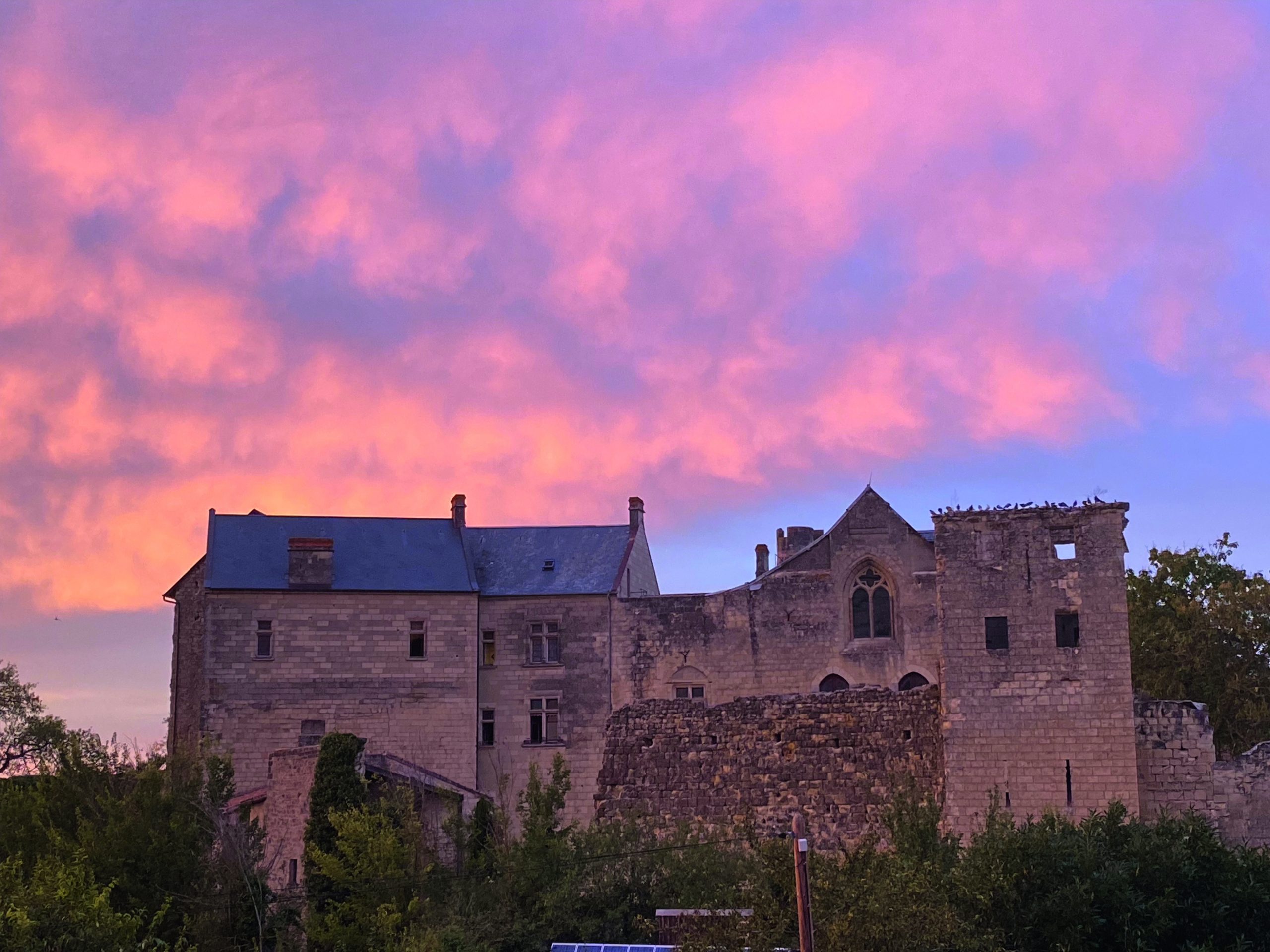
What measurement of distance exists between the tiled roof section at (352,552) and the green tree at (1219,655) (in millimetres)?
18904

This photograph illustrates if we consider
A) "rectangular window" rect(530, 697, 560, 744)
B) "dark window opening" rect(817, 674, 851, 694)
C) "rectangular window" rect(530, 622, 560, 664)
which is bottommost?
"rectangular window" rect(530, 697, 560, 744)

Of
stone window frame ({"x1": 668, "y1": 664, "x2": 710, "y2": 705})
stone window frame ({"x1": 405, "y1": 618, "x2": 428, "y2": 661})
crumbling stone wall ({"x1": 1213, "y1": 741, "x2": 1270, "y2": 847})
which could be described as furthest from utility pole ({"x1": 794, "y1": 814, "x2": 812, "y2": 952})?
stone window frame ({"x1": 405, "y1": 618, "x2": 428, "y2": 661})

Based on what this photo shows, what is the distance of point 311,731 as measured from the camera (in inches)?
1689

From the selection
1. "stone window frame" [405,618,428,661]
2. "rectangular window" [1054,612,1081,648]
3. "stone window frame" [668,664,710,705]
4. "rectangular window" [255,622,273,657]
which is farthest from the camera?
"stone window frame" [405,618,428,661]

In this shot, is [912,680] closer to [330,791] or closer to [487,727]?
[487,727]

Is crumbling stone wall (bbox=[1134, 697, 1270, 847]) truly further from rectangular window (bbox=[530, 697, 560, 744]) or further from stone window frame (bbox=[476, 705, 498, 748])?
stone window frame (bbox=[476, 705, 498, 748])

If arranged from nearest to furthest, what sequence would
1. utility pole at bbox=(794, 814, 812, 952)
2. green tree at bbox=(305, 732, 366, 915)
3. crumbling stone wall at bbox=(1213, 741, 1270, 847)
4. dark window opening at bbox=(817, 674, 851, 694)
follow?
utility pole at bbox=(794, 814, 812, 952), green tree at bbox=(305, 732, 366, 915), crumbling stone wall at bbox=(1213, 741, 1270, 847), dark window opening at bbox=(817, 674, 851, 694)

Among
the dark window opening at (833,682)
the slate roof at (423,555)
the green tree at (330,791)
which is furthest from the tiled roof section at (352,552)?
the green tree at (330,791)

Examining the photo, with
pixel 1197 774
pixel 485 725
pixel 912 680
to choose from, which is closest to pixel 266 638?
pixel 485 725

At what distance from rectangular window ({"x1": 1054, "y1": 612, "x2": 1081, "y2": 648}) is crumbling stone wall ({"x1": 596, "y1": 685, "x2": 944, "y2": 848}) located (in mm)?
2801

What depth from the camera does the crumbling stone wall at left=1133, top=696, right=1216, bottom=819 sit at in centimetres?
3152

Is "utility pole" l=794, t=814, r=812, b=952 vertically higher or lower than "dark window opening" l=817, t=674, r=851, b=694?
lower

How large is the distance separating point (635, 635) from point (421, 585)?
584 cm

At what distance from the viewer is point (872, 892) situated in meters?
22.4
